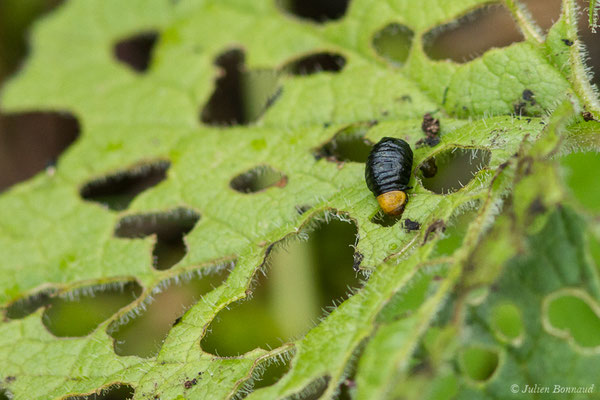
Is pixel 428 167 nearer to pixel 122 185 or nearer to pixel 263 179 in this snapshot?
pixel 263 179

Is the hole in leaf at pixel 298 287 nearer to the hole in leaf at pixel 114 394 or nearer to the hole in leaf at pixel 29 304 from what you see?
the hole in leaf at pixel 114 394

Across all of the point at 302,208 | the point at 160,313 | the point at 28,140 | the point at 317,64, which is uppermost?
the point at 317,64

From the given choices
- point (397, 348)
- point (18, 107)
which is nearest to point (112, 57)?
point (18, 107)

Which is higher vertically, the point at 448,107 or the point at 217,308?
the point at 448,107

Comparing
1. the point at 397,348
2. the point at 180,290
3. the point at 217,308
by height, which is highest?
the point at 397,348

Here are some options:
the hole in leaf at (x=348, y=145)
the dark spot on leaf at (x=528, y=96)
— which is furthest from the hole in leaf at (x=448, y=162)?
the hole in leaf at (x=348, y=145)

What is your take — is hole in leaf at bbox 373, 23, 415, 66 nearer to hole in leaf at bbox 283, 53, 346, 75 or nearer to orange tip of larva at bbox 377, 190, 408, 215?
hole in leaf at bbox 283, 53, 346, 75

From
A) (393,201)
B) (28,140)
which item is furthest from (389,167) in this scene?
(28,140)

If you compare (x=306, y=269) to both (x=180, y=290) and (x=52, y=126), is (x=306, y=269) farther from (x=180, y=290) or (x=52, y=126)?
(x=52, y=126)
